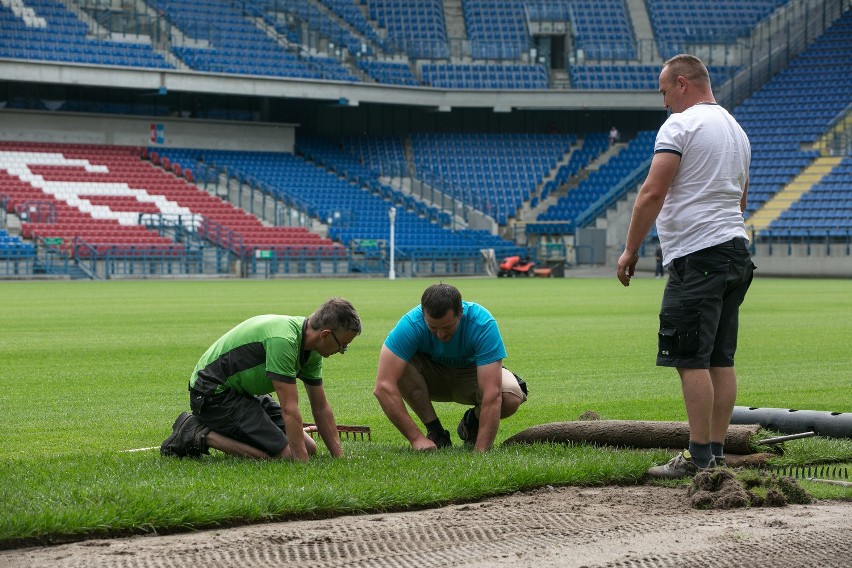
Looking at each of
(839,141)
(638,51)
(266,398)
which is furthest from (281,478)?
(638,51)

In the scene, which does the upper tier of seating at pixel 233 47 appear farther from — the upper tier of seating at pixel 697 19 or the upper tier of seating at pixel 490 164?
the upper tier of seating at pixel 697 19

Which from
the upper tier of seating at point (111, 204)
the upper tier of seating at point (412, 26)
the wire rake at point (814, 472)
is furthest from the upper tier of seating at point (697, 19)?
the wire rake at point (814, 472)

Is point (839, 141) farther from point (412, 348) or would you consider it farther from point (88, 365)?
point (412, 348)

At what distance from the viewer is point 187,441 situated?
25.9 feet

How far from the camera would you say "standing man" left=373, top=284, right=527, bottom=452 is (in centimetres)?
794

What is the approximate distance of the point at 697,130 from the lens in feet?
23.2

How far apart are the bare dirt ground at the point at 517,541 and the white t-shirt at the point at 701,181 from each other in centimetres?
151

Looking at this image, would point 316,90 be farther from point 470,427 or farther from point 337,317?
point 337,317

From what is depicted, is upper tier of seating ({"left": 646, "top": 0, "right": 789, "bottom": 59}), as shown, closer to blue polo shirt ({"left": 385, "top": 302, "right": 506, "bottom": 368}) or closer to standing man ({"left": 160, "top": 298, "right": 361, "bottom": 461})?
blue polo shirt ({"left": 385, "top": 302, "right": 506, "bottom": 368})

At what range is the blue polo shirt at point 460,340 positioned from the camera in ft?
26.7

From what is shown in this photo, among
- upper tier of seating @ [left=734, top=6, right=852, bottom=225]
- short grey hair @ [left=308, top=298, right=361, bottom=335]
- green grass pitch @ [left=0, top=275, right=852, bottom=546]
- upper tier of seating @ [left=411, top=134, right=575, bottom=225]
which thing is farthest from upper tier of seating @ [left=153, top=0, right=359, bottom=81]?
short grey hair @ [left=308, top=298, right=361, bottom=335]

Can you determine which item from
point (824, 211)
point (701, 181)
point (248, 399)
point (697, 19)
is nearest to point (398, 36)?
point (697, 19)

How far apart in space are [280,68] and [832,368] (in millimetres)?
44176

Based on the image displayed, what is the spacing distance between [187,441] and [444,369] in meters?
1.81
